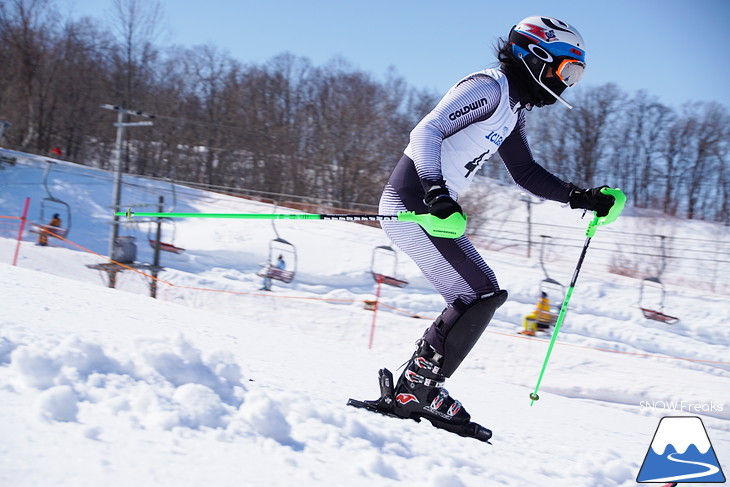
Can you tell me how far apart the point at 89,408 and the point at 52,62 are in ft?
131

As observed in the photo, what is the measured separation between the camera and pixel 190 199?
25.8 metres

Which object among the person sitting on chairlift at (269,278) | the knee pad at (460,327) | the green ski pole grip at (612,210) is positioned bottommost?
the person sitting on chairlift at (269,278)

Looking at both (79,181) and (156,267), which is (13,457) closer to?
(156,267)

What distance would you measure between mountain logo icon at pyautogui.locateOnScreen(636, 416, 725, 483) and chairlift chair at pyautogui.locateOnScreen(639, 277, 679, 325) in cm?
1374

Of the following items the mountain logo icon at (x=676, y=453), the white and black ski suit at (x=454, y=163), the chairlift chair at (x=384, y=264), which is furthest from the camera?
the chairlift chair at (x=384, y=264)

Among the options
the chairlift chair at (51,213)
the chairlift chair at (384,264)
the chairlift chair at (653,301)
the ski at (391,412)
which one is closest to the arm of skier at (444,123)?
the ski at (391,412)

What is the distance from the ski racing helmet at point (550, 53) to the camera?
2889 mm

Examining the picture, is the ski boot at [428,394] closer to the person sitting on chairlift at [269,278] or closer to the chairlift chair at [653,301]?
the chairlift chair at [653,301]

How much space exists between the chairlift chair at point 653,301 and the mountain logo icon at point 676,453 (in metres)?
13.7

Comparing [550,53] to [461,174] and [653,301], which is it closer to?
[461,174]

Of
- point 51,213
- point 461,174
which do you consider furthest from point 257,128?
point 461,174

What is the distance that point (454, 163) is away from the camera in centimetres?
294

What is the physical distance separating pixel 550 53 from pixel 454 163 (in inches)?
28.1

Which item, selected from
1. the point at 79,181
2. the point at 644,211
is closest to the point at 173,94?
the point at 79,181
